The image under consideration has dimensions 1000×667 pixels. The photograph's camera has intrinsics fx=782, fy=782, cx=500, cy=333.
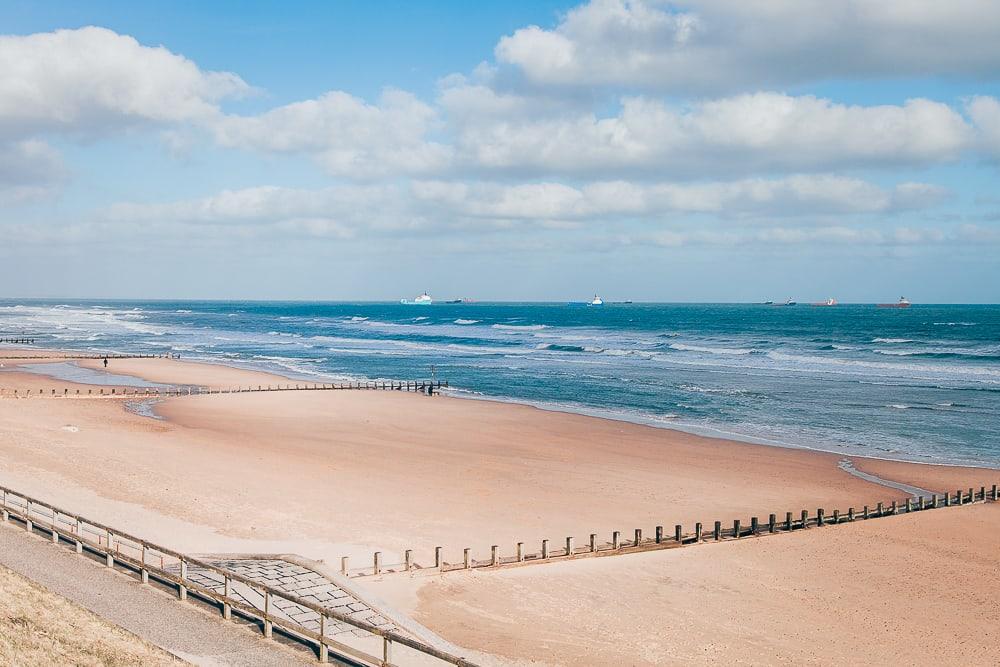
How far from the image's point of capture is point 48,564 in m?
16.5

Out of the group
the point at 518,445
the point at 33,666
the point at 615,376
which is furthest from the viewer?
the point at 615,376

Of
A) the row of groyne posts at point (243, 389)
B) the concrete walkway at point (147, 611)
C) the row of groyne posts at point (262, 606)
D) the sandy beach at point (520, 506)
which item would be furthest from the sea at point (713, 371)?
the concrete walkway at point (147, 611)

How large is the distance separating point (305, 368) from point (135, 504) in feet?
178

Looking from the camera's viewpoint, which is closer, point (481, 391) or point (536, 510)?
point (536, 510)

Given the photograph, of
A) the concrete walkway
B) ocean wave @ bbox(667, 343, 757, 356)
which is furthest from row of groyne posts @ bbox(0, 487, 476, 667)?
ocean wave @ bbox(667, 343, 757, 356)

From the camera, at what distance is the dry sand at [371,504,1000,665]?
15.7 m

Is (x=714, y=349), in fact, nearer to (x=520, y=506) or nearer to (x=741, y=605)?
(x=520, y=506)

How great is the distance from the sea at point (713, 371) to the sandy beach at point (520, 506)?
6146mm

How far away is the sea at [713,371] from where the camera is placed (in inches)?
1710

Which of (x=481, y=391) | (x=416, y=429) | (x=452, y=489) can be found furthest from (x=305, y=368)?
(x=452, y=489)

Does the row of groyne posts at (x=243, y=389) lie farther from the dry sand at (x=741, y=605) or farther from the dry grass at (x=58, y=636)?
the dry grass at (x=58, y=636)

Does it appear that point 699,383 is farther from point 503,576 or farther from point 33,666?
point 33,666

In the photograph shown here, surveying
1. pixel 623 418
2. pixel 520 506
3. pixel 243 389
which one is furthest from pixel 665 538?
pixel 243 389

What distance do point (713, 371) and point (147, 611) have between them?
64187mm
